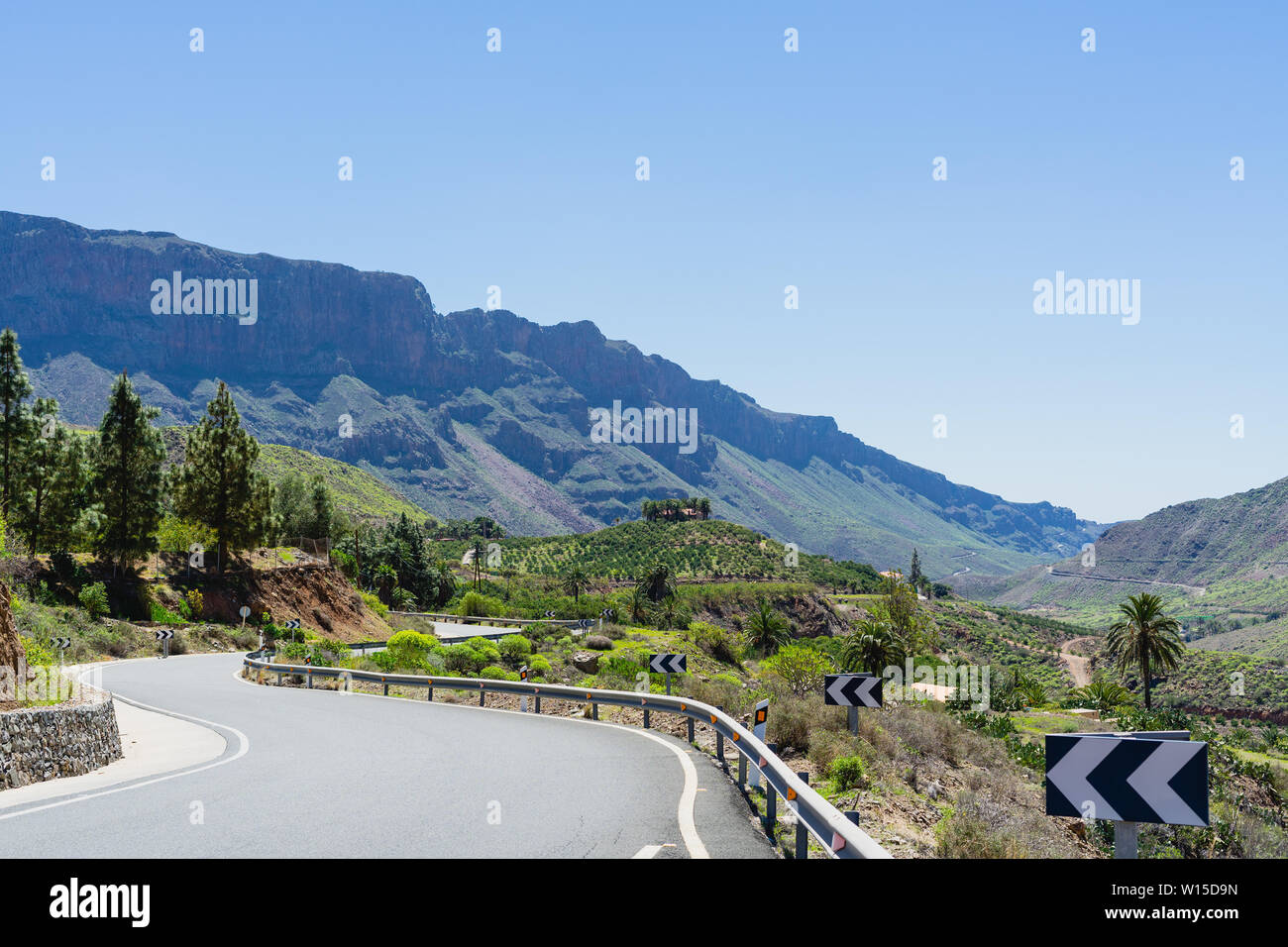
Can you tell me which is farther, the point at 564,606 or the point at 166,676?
the point at 564,606

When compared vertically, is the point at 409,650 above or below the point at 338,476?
below

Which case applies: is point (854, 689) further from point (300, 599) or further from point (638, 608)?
point (638, 608)

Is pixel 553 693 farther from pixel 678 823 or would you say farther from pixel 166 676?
pixel 166 676

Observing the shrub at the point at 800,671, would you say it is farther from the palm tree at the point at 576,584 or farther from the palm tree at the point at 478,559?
the palm tree at the point at 478,559

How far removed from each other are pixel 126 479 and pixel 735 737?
49293 mm

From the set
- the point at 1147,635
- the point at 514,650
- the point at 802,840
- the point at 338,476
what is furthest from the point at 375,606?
the point at 338,476

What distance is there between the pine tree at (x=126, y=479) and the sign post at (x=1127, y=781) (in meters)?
52.9

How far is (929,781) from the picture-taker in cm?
1276

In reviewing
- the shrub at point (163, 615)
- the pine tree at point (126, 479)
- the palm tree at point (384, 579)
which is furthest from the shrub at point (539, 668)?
the palm tree at point (384, 579)

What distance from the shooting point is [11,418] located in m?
46.4

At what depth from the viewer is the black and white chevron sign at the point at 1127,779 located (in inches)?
192

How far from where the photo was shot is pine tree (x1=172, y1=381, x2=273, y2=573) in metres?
55.0
